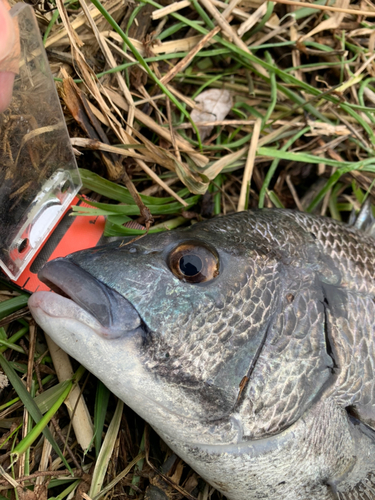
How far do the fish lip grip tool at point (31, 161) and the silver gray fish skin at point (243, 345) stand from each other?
42cm

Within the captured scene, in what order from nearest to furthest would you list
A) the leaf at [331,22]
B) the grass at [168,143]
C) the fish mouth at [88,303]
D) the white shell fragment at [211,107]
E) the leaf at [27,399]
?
the fish mouth at [88,303] → the leaf at [27,399] → the grass at [168,143] → the white shell fragment at [211,107] → the leaf at [331,22]

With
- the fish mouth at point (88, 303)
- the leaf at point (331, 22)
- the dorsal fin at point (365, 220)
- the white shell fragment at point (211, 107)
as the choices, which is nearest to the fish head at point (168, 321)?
the fish mouth at point (88, 303)

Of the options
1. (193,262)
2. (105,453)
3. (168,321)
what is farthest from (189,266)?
(105,453)

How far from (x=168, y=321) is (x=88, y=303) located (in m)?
0.29

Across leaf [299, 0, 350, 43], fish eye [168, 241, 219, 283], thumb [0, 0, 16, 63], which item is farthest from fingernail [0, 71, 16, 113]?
leaf [299, 0, 350, 43]

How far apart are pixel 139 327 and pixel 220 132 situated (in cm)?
158

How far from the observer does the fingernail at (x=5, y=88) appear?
1.63 metres

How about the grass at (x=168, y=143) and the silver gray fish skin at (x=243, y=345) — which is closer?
the silver gray fish skin at (x=243, y=345)

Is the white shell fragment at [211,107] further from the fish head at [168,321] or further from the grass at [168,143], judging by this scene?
the fish head at [168,321]

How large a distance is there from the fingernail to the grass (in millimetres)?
425

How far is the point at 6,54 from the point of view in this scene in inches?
57.3

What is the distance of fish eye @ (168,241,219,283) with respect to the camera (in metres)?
1.60

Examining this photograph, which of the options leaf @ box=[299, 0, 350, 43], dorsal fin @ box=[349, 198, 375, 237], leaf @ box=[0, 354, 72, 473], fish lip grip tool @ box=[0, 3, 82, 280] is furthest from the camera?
leaf @ box=[299, 0, 350, 43]

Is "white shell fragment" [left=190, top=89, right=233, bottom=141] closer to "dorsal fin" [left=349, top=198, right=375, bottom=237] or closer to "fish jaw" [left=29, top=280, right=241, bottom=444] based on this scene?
"dorsal fin" [left=349, top=198, right=375, bottom=237]
